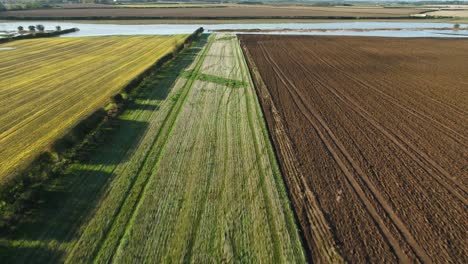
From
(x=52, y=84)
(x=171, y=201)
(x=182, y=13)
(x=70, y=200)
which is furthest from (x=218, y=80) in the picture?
(x=182, y=13)

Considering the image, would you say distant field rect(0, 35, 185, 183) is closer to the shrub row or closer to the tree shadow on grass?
the shrub row

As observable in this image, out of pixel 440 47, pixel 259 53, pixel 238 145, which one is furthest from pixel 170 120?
pixel 440 47

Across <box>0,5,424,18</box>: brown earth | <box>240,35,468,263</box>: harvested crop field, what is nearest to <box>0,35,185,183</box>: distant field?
<box>240,35,468,263</box>: harvested crop field

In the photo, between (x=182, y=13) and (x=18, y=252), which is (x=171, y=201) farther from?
(x=182, y=13)

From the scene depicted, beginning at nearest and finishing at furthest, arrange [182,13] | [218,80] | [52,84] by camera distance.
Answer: [52,84] → [218,80] → [182,13]

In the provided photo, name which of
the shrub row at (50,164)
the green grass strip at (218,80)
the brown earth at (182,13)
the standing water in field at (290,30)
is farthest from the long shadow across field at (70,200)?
the brown earth at (182,13)
